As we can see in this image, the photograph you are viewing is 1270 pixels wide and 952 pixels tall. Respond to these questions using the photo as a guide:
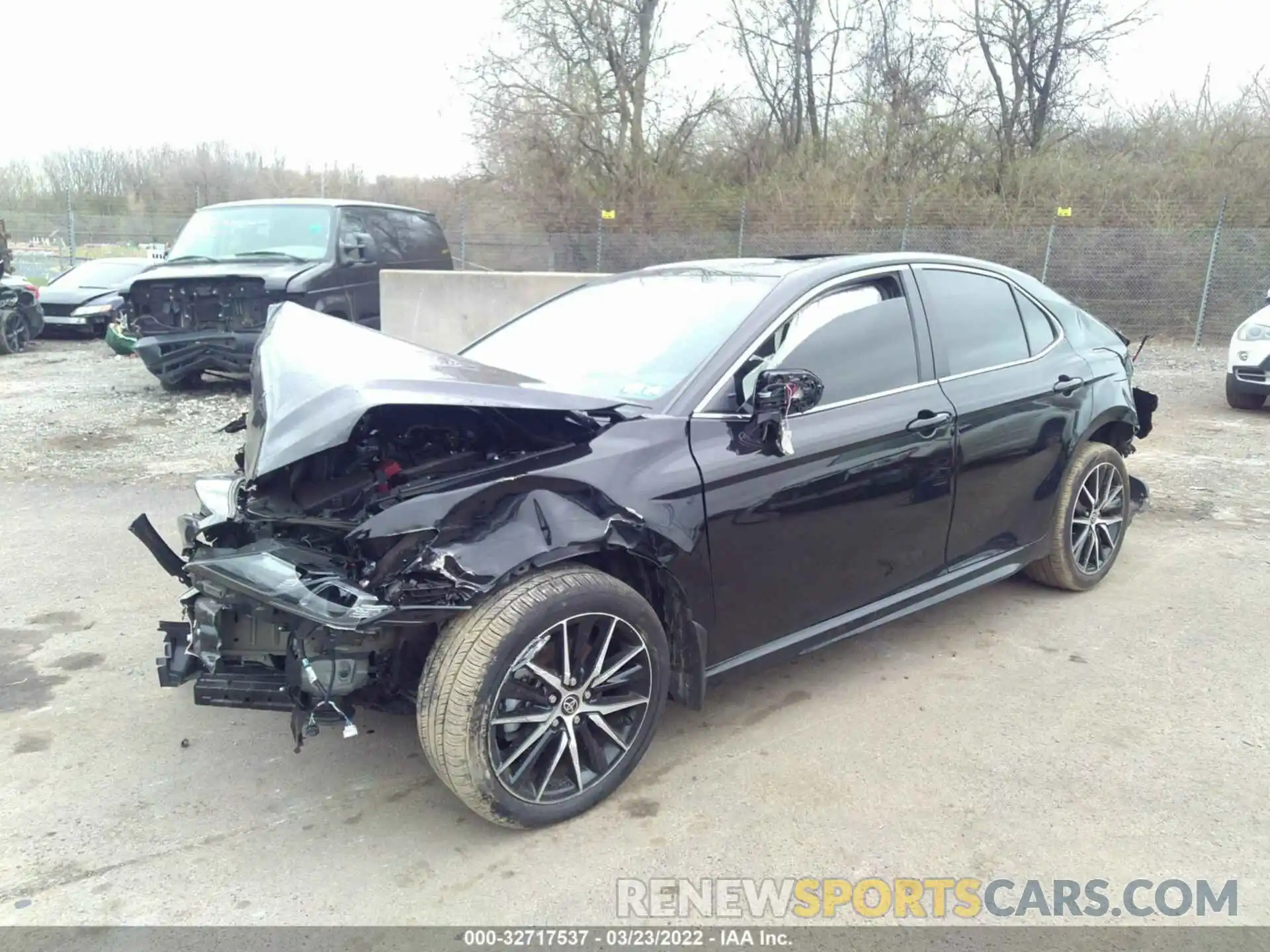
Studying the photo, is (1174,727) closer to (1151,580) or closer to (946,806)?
(946,806)

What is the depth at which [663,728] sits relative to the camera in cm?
356

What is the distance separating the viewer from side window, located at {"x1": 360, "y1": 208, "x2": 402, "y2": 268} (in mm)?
10859

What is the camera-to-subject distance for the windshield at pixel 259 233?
10.2 m

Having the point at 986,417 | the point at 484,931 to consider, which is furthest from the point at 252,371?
the point at 986,417

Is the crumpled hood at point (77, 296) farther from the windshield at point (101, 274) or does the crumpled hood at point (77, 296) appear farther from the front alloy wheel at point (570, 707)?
the front alloy wheel at point (570, 707)

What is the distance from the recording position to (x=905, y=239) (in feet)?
58.0

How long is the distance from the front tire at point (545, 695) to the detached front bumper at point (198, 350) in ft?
24.7

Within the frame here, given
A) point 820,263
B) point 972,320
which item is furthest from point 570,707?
point 972,320

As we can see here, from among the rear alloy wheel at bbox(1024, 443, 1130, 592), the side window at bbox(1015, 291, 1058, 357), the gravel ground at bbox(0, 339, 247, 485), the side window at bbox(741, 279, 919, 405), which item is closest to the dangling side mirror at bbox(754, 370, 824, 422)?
the side window at bbox(741, 279, 919, 405)

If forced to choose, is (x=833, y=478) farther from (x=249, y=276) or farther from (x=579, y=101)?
(x=579, y=101)

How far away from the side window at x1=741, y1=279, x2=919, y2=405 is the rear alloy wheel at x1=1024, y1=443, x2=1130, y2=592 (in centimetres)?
132

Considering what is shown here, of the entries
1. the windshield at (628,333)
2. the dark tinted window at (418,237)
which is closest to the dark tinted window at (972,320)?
the windshield at (628,333)

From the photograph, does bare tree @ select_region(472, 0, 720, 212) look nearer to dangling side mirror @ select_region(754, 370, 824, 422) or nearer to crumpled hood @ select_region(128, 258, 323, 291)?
crumpled hood @ select_region(128, 258, 323, 291)

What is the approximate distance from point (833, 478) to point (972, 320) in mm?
1337
